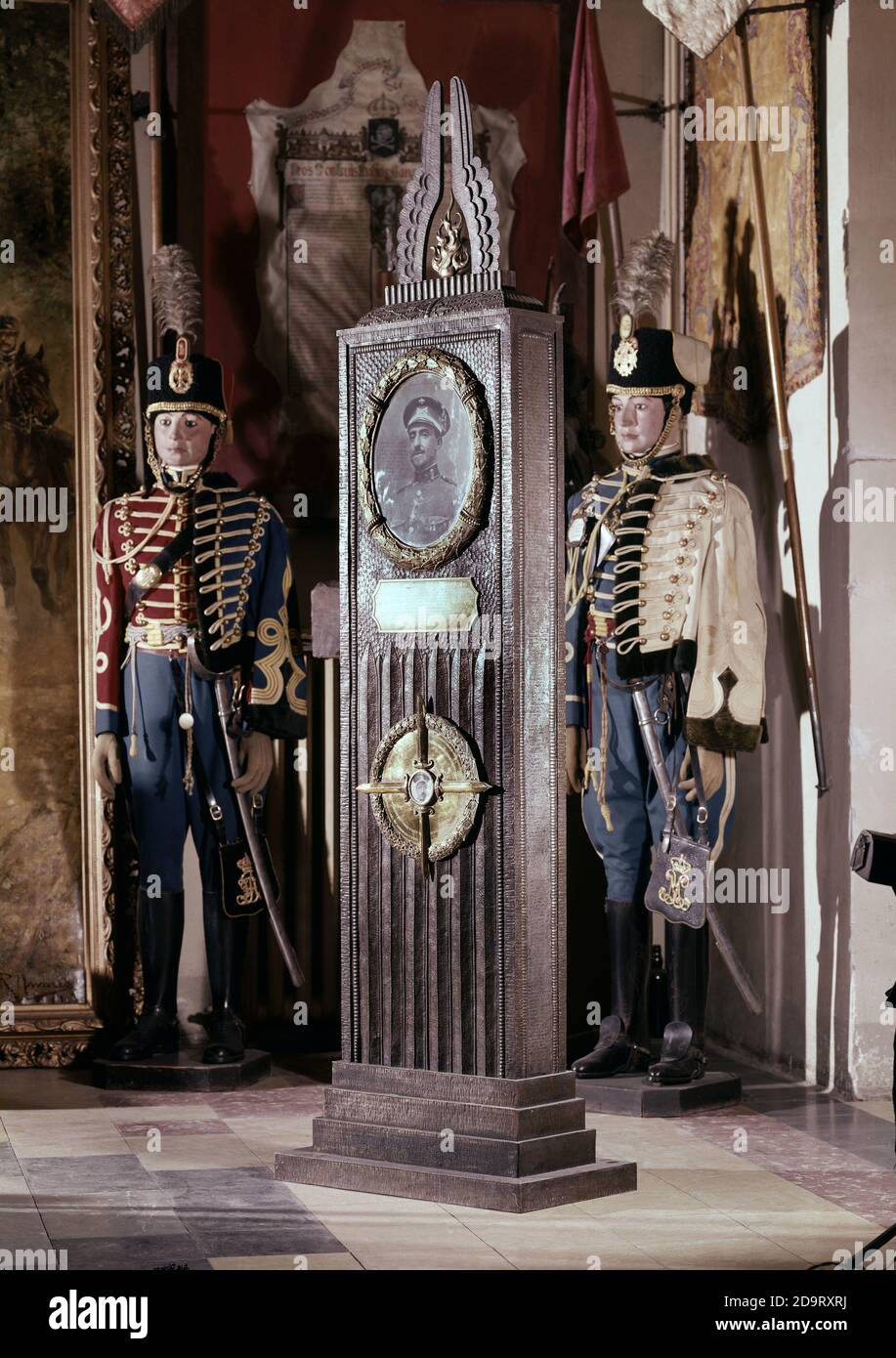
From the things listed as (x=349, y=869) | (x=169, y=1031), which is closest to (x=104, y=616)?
(x=169, y=1031)

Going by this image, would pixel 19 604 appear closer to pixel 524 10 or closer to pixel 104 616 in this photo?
pixel 104 616

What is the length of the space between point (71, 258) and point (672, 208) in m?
1.86

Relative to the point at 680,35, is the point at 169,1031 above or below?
below

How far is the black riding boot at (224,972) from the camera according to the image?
18.7 ft

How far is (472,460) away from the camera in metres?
4.19

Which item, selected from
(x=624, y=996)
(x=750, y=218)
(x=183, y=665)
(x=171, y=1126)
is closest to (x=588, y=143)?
(x=750, y=218)

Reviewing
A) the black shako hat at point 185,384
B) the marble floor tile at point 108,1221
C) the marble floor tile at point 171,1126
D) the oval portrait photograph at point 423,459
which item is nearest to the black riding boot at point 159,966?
the marble floor tile at point 171,1126

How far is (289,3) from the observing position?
6371 mm

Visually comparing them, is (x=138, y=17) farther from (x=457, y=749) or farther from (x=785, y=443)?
(x=457, y=749)

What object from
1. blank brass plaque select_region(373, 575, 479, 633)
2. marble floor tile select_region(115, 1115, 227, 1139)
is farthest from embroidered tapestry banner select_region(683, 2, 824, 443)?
marble floor tile select_region(115, 1115, 227, 1139)

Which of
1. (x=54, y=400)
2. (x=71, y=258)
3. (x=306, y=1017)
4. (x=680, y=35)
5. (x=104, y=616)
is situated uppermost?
(x=680, y=35)

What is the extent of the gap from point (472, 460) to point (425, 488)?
0.14m

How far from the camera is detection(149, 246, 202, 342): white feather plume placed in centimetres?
589

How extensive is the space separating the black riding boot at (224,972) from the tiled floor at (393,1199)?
0.26 meters
